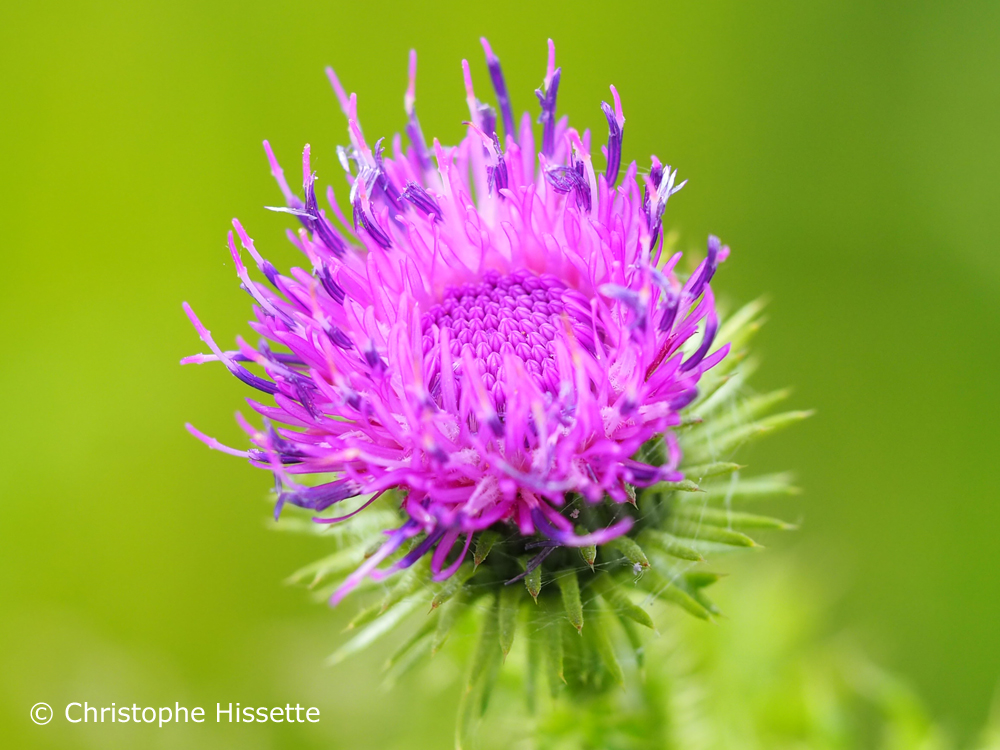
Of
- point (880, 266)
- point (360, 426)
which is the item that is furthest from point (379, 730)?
point (880, 266)

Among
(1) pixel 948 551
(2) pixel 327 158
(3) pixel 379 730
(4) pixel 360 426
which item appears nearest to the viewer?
(4) pixel 360 426

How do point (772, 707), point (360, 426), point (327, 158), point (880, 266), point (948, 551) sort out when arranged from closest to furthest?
point (360, 426) → point (772, 707) → point (948, 551) → point (880, 266) → point (327, 158)

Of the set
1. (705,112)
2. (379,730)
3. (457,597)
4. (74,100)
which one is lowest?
(379,730)

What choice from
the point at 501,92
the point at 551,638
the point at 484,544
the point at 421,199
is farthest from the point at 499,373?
the point at 501,92

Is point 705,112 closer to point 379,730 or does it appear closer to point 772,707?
point 772,707

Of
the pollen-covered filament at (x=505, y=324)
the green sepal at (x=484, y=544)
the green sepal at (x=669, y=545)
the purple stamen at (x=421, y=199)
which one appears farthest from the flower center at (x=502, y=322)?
the green sepal at (x=669, y=545)

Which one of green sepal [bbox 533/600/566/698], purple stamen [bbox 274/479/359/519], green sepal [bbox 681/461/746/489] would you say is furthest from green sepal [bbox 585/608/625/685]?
purple stamen [bbox 274/479/359/519]

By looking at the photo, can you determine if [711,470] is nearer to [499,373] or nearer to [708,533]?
[708,533]
